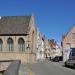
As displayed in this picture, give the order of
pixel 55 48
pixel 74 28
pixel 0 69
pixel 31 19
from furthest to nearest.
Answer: pixel 55 48, pixel 74 28, pixel 31 19, pixel 0 69

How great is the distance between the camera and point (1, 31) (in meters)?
73.7

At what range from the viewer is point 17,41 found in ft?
238

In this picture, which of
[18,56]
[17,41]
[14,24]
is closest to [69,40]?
[14,24]

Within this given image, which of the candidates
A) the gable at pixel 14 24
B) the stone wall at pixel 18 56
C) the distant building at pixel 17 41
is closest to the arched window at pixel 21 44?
the distant building at pixel 17 41

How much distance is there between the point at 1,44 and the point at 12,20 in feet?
22.4

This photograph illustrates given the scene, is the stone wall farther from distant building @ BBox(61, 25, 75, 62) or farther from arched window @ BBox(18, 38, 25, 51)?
distant building @ BBox(61, 25, 75, 62)

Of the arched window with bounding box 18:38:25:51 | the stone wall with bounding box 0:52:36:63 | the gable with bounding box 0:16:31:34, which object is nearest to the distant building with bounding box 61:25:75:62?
the gable with bounding box 0:16:31:34

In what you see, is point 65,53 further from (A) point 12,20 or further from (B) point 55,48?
(B) point 55,48

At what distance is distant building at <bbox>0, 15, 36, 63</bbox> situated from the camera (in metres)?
71.3

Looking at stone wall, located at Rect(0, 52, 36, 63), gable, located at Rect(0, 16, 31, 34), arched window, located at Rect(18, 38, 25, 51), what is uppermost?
gable, located at Rect(0, 16, 31, 34)

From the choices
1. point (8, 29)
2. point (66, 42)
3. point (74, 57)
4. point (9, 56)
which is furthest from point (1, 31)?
point (74, 57)

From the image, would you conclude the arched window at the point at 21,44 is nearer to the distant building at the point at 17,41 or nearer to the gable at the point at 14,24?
the distant building at the point at 17,41

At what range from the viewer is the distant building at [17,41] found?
71.3 metres

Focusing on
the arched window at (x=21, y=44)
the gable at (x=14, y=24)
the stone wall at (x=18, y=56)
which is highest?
the gable at (x=14, y=24)
